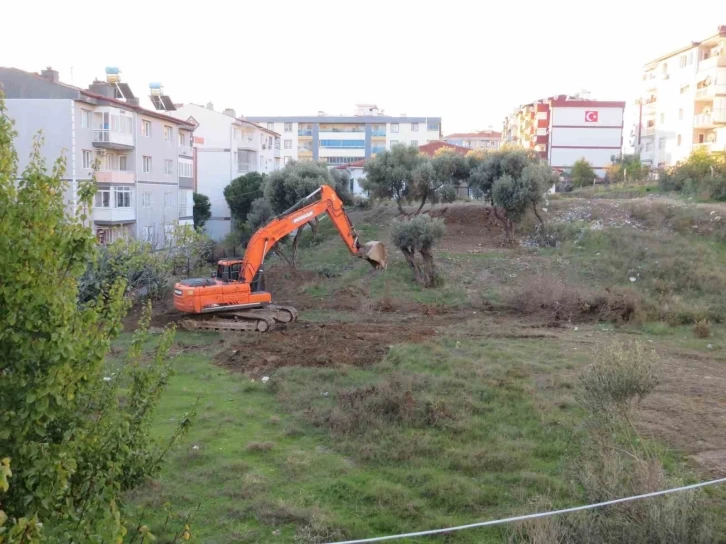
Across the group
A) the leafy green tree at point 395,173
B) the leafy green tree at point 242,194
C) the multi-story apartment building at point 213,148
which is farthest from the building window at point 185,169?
the leafy green tree at point 395,173

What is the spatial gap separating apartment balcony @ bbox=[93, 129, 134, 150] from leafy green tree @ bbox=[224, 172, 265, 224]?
12971 mm

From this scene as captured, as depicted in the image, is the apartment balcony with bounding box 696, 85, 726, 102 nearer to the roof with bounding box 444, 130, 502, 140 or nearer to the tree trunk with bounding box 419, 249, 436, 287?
the tree trunk with bounding box 419, 249, 436, 287

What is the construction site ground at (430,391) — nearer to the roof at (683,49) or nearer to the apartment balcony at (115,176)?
the apartment balcony at (115,176)

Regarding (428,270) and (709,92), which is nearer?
(428,270)

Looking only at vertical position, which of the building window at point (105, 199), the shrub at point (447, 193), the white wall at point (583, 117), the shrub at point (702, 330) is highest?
the white wall at point (583, 117)

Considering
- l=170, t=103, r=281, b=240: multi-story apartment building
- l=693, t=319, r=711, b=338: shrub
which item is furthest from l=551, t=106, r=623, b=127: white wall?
l=693, t=319, r=711, b=338: shrub

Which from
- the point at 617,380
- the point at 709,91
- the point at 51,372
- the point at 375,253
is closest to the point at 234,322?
the point at 375,253

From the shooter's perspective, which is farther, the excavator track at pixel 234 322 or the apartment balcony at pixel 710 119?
the apartment balcony at pixel 710 119

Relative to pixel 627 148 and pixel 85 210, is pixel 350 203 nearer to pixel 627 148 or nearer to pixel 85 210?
pixel 85 210

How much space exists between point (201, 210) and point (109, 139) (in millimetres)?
15829

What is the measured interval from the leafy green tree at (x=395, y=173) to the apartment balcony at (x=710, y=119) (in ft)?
80.7

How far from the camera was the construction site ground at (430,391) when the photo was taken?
9422 mm

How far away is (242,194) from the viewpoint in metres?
50.1

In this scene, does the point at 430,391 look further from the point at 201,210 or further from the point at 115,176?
the point at 201,210
